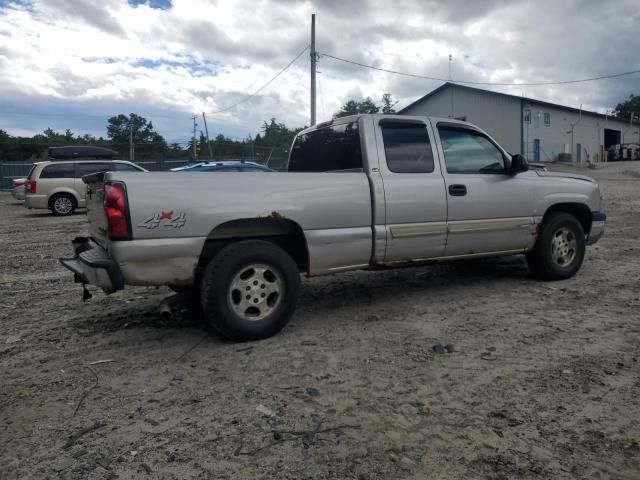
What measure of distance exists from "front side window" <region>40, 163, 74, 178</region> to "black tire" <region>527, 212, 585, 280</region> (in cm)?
1435

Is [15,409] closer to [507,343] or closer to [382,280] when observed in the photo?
[507,343]

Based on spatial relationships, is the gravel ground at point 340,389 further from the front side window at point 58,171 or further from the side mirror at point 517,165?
the front side window at point 58,171

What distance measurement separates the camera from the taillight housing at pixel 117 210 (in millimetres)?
3520

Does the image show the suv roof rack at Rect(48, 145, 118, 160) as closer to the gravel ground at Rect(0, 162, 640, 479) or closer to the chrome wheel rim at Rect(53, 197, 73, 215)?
the chrome wheel rim at Rect(53, 197, 73, 215)

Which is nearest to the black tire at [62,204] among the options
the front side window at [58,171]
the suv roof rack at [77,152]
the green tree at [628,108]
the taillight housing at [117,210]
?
the front side window at [58,171]

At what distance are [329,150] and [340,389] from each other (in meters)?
2.77

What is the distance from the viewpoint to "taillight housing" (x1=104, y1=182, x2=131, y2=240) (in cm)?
352

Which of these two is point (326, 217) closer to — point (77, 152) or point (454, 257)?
point (454, 257)

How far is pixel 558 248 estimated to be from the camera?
5801mm

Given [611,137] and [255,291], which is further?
[611,137]

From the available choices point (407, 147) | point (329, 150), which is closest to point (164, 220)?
point (329, 150)

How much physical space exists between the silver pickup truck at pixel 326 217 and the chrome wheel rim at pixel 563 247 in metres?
0.01

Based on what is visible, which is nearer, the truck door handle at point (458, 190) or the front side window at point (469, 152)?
the truck door handle at point (458, 190)

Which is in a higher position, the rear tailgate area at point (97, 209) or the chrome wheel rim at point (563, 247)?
the rear tailgate area at point (97, 209)
